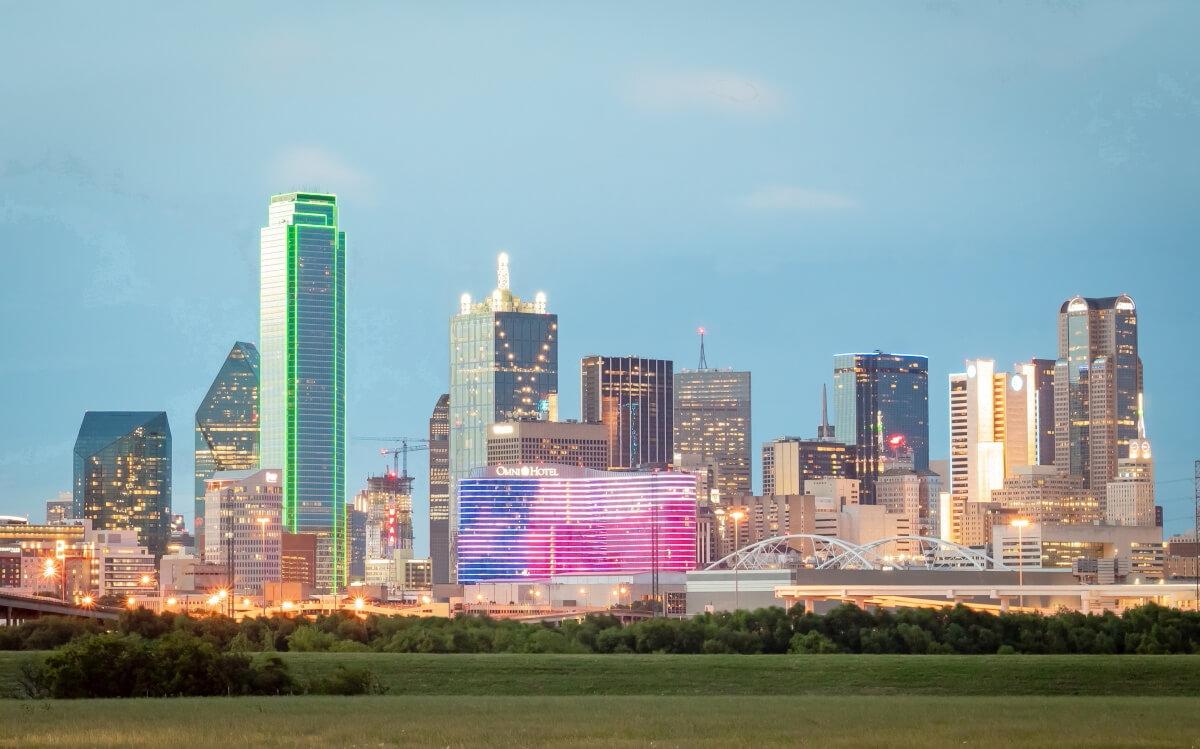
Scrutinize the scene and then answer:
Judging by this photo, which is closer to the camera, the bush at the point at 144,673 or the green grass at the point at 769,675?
the bush at the point at 144,673

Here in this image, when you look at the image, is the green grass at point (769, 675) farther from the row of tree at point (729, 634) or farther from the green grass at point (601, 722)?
the row of tree at point (729, 634)

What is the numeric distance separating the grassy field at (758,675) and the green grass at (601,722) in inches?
327

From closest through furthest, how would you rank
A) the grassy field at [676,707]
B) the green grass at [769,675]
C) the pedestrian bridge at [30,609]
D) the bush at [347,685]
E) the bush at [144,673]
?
the grassy field at [676,707]
the bush at [144,673]
the bush at [347,685]
the green grass at [769,675]
the pedestrian bridge at [30,609]

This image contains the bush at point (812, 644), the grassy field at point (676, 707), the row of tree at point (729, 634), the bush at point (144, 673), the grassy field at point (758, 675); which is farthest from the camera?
the row of tree at point (729, 634)

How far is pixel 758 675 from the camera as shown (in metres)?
94.1

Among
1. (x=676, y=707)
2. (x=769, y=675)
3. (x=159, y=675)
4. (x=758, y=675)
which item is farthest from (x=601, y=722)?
(x=769, y=675)

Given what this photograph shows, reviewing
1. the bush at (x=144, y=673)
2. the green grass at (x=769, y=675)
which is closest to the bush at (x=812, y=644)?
the green grass at (x=769, y=675)

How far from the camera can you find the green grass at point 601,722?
201 feet

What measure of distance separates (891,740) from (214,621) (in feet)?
279

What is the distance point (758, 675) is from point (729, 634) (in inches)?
1315

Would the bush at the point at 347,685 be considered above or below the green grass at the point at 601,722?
below

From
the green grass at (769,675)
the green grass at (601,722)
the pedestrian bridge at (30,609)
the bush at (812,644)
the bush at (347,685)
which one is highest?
the green grass at (601,722)

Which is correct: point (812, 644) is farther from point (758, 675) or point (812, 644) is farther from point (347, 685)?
point (347, 685)

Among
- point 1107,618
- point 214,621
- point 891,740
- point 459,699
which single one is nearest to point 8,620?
point 214,621
